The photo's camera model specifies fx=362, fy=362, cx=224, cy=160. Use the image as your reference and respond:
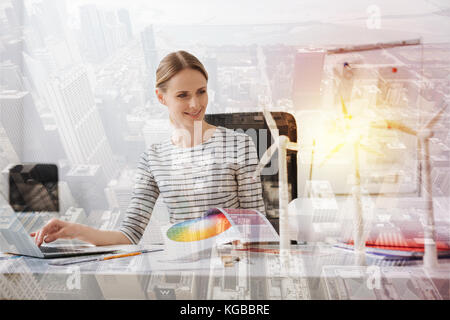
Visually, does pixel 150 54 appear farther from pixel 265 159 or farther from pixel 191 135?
pixel 265 159

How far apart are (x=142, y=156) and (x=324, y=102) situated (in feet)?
2.49

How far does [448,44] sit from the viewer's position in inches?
51.0

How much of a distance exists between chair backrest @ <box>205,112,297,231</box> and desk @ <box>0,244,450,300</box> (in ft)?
1.23

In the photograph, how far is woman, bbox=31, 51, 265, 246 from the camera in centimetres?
136

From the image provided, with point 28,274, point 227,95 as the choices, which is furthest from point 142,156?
point 28,274

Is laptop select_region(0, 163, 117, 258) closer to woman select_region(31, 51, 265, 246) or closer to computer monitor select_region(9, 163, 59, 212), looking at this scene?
computer monitor select_region(9, 163, 59, 212)

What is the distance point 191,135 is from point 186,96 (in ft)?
0.54

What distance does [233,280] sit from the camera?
1.04 meters

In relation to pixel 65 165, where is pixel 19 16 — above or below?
above

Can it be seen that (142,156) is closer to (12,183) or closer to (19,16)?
(12,183)

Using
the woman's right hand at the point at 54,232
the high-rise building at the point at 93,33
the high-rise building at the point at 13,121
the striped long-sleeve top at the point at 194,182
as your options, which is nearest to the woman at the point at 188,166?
the striped long-sleeve top at the point at 194,182

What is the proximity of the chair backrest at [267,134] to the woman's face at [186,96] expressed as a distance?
0.31ft

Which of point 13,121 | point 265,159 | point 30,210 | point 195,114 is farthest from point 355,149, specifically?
point 13,121
